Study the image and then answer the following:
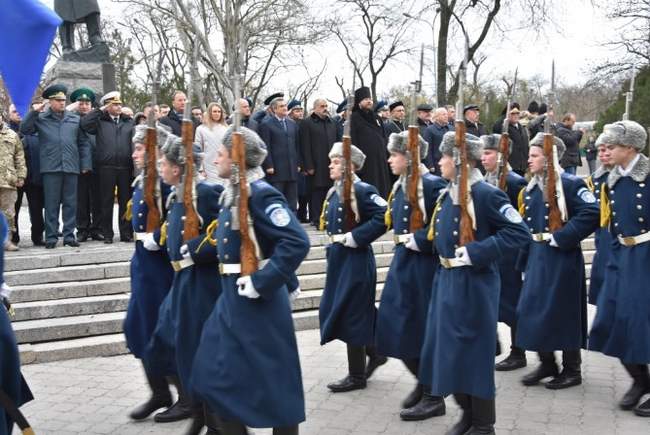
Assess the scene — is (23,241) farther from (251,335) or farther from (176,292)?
(251,335)

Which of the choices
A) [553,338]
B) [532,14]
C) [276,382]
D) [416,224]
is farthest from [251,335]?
[532,14]

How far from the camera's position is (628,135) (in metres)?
6.30

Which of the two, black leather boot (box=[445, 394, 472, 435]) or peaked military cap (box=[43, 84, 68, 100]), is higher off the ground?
peaked military cap (box=[43, 84, 68, 100])

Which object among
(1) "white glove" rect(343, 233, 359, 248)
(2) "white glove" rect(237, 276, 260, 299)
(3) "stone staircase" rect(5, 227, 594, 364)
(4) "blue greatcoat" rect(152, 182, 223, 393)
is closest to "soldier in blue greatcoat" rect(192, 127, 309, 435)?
(2) "white glove" rect(237, 276, 260, 299)

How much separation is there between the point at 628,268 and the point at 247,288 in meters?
3.25

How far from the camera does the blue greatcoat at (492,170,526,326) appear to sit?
7.60 m

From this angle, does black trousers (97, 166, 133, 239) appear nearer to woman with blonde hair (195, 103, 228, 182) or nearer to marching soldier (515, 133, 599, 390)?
woman with blonde hair (195, 103, 228, 182)

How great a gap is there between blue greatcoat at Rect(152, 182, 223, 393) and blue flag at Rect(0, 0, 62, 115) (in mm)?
1194

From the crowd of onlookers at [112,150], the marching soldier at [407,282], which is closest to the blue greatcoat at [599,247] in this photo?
the marching soldier at [407,282]

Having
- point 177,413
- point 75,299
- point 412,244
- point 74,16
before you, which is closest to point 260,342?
point 177,413

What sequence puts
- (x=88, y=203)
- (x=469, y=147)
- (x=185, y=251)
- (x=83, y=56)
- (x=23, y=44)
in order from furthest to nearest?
(x=83, y=56), (x=88, y=203), (x=469, y=147), (x=185, y=251), (x=23, y=44)

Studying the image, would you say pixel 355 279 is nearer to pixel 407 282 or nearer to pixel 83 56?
pixel 407 282

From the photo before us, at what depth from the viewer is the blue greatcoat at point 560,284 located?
6711 millimetres

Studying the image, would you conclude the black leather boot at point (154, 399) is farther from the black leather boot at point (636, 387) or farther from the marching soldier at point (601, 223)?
the marching soldier at point (601, 223)
